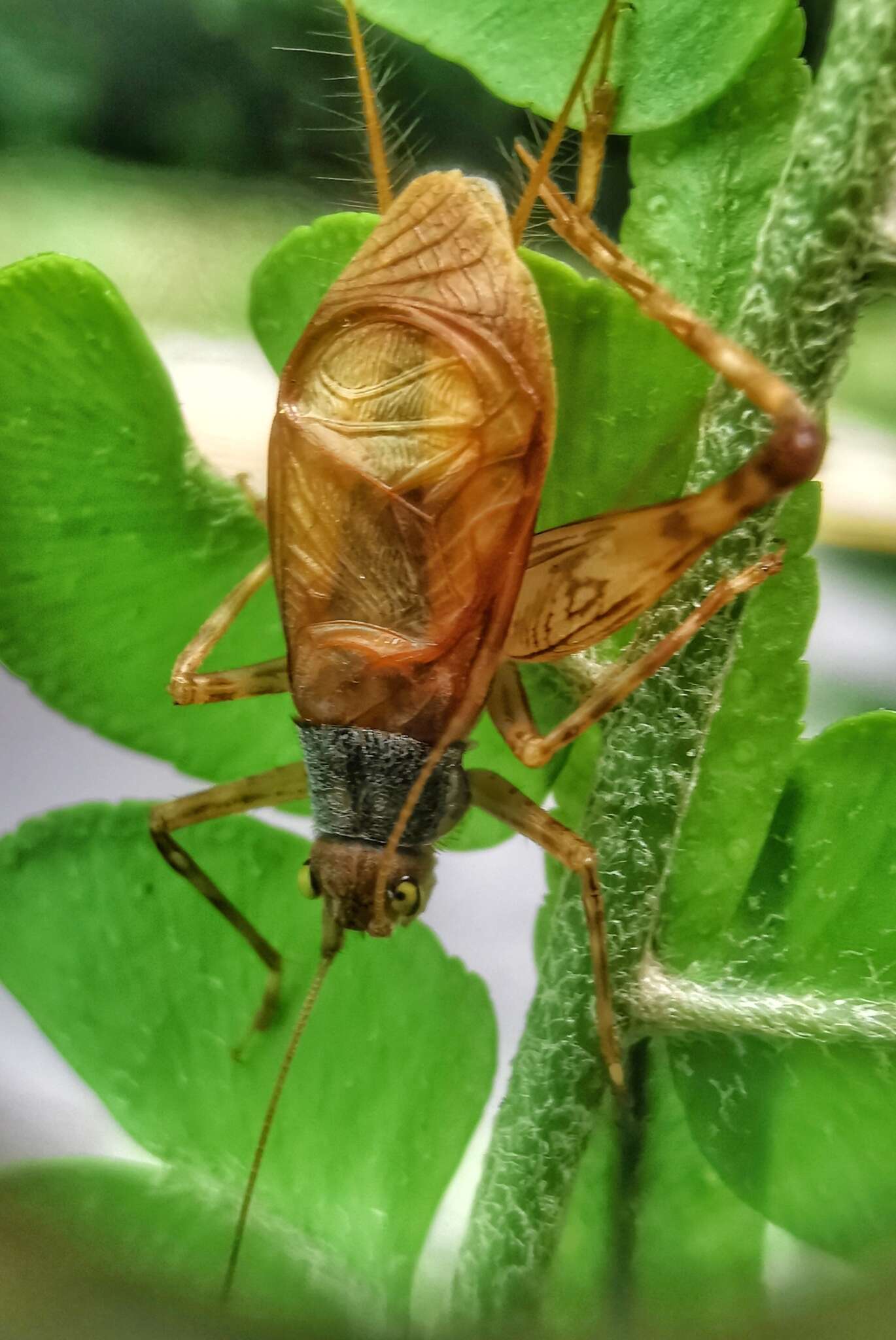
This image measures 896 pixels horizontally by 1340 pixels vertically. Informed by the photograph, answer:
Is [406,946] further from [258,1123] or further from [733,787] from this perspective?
[733,787]

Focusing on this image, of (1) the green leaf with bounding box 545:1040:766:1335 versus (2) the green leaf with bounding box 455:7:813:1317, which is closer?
(2) the green leaf with bounding box 455:7:813:1317

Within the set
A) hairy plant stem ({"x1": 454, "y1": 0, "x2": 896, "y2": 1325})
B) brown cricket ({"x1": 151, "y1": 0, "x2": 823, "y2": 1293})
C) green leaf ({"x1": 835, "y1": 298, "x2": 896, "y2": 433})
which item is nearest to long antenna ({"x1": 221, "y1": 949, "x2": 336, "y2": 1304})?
brown cricket ({"x1": 151, "y1": 0, "x2": 823, "y2": 1293})

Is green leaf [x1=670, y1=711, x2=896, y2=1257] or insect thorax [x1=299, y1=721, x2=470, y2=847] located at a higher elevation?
insect thorax [x1=299, y1=721, x2=470, y2=847]

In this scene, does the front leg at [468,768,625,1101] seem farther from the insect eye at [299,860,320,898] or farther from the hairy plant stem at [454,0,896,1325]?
the insect eye at [299,860,320,898]

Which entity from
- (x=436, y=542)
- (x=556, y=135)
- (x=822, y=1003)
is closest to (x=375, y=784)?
(x=436, y=542)

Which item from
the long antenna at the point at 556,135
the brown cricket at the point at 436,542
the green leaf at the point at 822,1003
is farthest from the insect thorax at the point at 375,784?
the long antenna at the point at 556,135

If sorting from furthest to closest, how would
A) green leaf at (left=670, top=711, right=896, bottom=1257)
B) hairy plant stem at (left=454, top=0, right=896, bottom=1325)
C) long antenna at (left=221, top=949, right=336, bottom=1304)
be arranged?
long antenna at (left=221, top=949, right=336, bottom=1304), green leaf at (left=670, top=711, right=896, bottom=1257), hairy plant stem at (left=454, top=0, right=896, bottom=1325)
